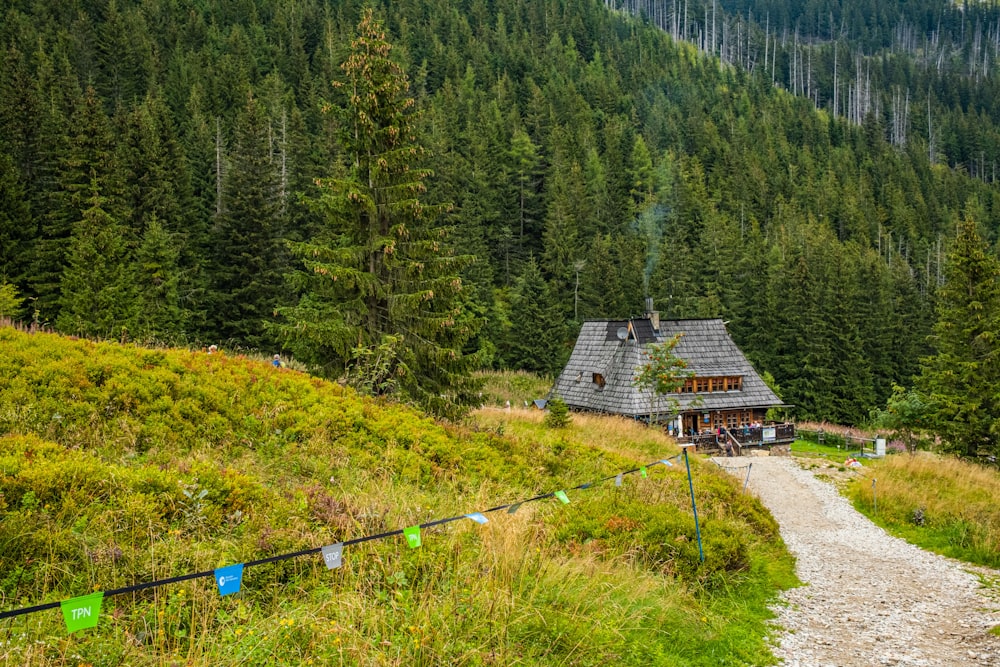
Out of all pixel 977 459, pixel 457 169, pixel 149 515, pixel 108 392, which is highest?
pixel 457 169

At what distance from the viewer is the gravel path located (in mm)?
6914

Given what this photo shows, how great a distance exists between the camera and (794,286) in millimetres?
58219

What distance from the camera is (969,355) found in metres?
27.4

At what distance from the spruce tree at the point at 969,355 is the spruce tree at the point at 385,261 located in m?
21.9

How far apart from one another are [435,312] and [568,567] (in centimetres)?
1202

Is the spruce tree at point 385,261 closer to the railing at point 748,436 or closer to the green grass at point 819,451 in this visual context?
the railing at point 748,436

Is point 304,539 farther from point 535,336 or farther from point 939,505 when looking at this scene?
point 535,336

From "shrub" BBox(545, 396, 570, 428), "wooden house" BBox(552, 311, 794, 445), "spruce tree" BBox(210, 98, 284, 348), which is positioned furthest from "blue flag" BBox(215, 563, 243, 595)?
"spruce tree" BBox(210, 98, 284, 348)

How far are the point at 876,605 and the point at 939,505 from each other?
27.4ft

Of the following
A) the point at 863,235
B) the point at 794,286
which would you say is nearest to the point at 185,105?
the point at 794,286

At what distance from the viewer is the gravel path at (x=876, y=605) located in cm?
691

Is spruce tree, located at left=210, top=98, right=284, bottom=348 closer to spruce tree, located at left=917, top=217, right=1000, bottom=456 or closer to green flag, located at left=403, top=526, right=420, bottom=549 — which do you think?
green flag, located at left=403, top=526, right=420, bottom=549

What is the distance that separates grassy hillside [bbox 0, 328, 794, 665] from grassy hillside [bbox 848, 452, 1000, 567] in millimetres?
4557

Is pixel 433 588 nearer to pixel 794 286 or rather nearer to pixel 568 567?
pixel 568 567
